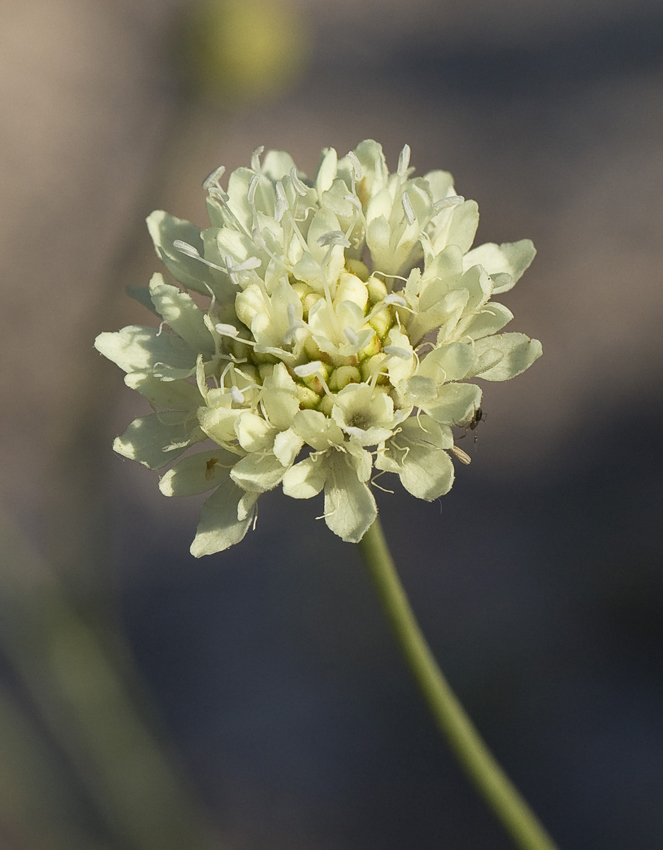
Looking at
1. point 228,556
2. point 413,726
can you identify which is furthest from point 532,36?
point 413,726

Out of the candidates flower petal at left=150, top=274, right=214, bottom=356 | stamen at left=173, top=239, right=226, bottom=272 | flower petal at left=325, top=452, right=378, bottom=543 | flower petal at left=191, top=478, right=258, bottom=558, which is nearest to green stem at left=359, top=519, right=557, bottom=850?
flower petal at left=325, top=452, right=378, bottom=543

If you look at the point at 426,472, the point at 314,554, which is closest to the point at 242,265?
the point at 426,472

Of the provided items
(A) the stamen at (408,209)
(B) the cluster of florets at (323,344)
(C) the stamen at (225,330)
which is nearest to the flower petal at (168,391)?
(B) the cluster of florets at (323,344)

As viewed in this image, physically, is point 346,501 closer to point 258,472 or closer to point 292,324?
point 258,472

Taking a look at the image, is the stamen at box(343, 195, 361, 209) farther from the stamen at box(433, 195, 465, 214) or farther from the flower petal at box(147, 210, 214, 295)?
the flower petal at box(147, 210, 214, 295)

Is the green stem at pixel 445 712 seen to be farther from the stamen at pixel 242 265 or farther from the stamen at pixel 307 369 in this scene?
the stamen at pixel 242 265

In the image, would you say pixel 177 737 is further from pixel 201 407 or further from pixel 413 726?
pixel 201 407
